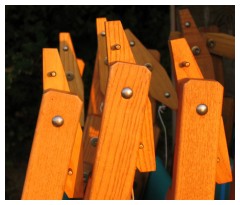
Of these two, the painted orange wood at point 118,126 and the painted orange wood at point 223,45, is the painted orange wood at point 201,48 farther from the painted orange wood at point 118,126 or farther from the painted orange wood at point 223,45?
the painted orange wood at point 118,126

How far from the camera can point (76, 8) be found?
2.58m

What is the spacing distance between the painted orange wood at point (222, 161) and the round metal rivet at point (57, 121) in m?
0.35

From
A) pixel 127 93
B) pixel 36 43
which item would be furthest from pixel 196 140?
pixel 36 43

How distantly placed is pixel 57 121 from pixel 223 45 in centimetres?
78

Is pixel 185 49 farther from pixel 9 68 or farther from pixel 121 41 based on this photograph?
pixel 9 68

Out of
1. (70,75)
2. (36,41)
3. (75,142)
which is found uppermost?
(36,41)

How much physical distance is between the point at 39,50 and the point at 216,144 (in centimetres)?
184

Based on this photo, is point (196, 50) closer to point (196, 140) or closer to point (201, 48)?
point (201, 48)

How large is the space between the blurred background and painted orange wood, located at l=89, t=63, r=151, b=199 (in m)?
1.69

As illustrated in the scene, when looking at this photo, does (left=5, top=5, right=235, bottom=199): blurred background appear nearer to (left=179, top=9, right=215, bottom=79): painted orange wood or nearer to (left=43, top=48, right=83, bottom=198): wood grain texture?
(left=179, top=9, right=215, bottom=79): painted orange wood

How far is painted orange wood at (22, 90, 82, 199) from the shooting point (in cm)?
76

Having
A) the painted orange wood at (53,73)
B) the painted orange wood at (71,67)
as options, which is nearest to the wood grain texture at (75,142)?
the painted orange wood at (53,73)

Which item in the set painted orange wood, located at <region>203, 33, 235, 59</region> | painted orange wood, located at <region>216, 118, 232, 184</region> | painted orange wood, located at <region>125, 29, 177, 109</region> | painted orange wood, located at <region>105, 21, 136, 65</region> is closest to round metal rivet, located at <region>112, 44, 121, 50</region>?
painted orange wood, located at <region>105, 21, 136, 65</region>

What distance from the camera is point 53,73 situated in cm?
92
